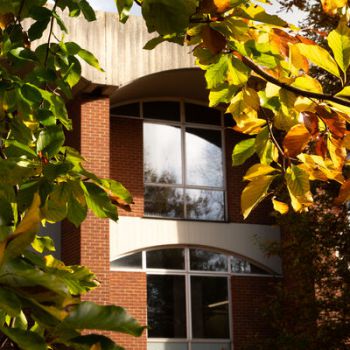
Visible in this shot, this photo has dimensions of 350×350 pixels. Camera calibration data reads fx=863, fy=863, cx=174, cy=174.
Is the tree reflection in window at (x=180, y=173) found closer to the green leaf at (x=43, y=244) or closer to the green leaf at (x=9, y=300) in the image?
the green leaf at (x=43, y=244)

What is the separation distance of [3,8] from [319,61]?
0.85 meters

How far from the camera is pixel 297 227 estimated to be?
629 inches

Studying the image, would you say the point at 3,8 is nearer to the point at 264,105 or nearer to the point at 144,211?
the point at 264,105

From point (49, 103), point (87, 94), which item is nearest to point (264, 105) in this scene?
point (49, 103)

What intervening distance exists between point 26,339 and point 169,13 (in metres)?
Result: 0.85

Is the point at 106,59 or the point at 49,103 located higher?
the point at 106,59

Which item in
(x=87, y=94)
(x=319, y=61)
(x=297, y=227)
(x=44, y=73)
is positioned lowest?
(x=319, y=61)

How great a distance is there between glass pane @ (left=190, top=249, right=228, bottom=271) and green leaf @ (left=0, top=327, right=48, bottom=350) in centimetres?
1723

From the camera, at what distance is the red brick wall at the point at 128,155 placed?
18562mm

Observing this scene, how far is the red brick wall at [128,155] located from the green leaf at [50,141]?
52.7 ft

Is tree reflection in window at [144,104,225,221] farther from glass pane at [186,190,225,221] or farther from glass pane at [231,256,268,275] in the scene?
glass pane at [231,256,268,275]

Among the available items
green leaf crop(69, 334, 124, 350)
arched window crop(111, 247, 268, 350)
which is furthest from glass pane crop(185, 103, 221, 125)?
green leaf crop(69, 334, 124, 350)

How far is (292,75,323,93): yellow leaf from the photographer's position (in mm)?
2195

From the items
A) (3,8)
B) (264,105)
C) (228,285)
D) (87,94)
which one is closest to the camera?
(3,8)
